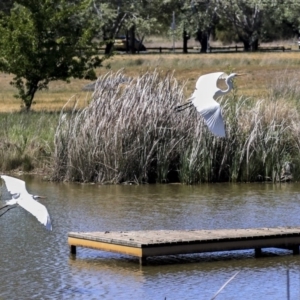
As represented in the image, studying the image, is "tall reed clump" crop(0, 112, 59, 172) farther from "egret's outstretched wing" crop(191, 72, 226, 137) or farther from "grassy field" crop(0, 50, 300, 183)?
"egret's outstretched wing" crop(191, 72, 226, 137)

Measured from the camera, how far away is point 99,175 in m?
20.9

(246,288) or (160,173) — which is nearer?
(246,288)

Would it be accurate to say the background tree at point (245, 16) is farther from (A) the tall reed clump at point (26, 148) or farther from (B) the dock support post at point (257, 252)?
(B) the dock support post at point (257, 252)

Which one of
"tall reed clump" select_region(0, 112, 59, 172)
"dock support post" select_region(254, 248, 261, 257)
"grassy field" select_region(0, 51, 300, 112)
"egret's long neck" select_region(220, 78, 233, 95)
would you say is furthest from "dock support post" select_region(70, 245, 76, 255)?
"grassy field" select_region(0, 51, 300, 112)

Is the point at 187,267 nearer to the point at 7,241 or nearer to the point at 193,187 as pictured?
the point at 7,241

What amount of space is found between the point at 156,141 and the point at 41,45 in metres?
9.56

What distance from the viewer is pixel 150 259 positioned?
12.8 metres

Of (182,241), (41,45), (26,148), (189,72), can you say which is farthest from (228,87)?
(189,72)

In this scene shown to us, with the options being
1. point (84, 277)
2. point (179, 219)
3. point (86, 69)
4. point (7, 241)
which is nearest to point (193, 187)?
point (179, 219)

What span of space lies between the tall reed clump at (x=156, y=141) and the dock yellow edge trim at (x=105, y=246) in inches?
297

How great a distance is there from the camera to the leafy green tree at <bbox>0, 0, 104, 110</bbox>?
94.2ft

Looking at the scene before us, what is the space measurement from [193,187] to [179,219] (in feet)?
13.8

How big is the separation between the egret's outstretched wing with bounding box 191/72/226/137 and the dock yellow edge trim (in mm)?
2378

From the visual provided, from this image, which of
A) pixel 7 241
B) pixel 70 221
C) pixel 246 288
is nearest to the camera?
pixel 246 288
